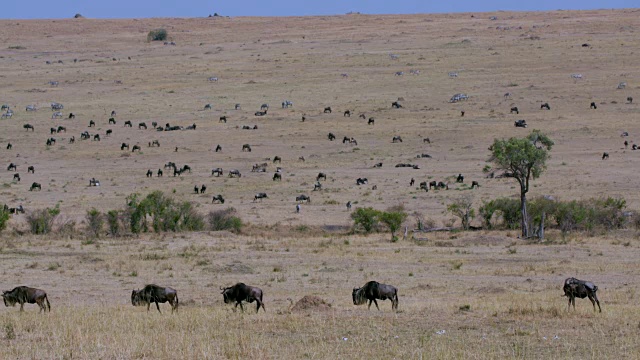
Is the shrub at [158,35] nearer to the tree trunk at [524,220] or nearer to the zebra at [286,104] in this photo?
the zebra at [286,104]

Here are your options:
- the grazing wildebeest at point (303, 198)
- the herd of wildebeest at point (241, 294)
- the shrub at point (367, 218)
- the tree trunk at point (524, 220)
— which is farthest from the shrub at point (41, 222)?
the herd of wildebeest at point (241, 294)

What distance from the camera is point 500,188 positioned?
4997cm

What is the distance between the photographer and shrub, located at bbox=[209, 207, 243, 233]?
3997cm

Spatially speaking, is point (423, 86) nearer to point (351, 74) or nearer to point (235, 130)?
point (351, 74)

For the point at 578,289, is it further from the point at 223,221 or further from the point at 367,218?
the point at 223,221

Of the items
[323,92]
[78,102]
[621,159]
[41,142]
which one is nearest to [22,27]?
[78,102]

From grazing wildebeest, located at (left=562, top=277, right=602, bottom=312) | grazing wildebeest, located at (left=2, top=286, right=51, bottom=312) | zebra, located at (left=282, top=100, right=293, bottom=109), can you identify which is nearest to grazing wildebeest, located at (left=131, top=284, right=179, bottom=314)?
grazing wildebeest, located at (left=2, top=286, right=51, bottom=312)

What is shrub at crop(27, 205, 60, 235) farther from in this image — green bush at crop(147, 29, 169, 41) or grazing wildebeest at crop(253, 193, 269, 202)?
green bush at crop(147, 29, 169, 41)

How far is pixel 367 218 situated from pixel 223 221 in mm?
6221

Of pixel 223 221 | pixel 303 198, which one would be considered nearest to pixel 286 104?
pixel 303 198

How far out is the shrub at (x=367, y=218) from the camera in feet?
128

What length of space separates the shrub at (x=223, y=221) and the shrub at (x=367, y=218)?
487cm

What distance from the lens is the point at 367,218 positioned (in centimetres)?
3922

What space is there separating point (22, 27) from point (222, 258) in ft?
399
